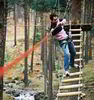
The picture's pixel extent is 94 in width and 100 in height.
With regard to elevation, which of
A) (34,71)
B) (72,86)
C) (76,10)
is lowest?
(34,71)

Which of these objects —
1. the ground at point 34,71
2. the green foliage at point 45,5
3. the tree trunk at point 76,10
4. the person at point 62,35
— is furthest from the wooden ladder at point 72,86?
the green foliage at point 45,5

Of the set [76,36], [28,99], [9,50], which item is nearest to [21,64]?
[9,50]

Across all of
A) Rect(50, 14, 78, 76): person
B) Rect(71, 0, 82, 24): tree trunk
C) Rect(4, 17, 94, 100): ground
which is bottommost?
Rect(4, 17, 94, 100): ground

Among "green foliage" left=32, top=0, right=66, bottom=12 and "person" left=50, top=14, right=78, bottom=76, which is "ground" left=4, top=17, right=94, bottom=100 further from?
"green foliage" left=32, top=0, right=66, bottom=12

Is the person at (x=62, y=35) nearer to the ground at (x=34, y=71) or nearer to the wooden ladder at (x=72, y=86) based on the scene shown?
the wooden ladder at (x=72, y=86)

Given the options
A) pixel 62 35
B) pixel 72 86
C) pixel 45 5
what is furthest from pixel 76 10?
pixel 45 5

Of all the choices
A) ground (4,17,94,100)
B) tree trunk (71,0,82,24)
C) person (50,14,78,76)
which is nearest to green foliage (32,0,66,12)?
ground (4,17,94,100)

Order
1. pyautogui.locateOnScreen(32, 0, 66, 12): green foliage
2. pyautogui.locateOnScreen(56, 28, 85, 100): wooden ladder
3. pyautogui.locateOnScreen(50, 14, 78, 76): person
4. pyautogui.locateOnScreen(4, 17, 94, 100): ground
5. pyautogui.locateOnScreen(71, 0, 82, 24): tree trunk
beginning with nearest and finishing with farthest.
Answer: pyautogui.locateOnScreen(56, 28, 85, 100): wooden ladder < pyautogui.locateOnScreen(50, 14, 78, 76): person < pyautogui.locateOnScreen(71, 0, 82, 24): tree trunk < pyautogui.locateOnScreen(4, 17, 94, 100): ground < pyautogui.locateOnScreen(32, 0, 66, 12): green foliage

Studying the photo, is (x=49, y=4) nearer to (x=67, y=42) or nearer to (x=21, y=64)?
(x=21, y=64)

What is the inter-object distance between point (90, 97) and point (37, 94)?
22.5ft

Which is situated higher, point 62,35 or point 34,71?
point 62,35

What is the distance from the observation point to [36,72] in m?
19.9

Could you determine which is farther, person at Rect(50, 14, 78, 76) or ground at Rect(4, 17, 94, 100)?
ground at Rect(4, 17, 94, 100)

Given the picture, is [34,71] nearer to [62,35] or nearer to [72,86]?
[62,35]
